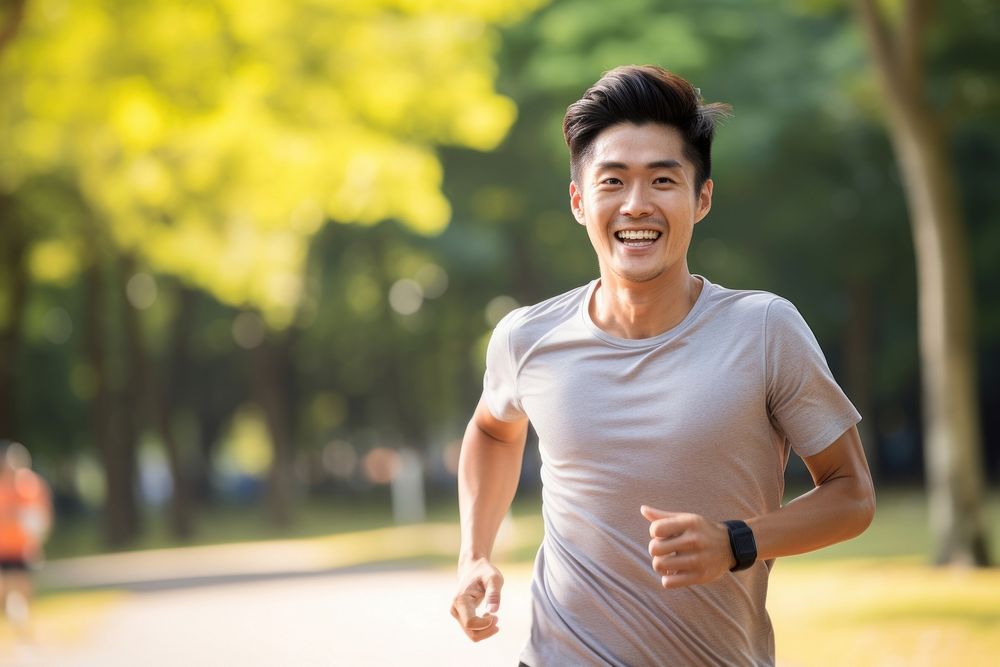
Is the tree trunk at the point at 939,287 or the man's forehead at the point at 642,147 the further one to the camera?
the tree trunk at the point at 939,287

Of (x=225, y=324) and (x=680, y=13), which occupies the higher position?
(x=680, y=13)

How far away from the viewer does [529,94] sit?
114 feet

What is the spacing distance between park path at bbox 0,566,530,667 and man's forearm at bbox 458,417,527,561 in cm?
747

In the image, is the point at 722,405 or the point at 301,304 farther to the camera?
the point at 301,304

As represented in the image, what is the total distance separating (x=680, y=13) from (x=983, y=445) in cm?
1843

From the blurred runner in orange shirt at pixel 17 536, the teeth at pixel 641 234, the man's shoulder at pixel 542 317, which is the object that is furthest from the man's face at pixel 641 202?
the blurred runner in orange shirt at pixel 17 536

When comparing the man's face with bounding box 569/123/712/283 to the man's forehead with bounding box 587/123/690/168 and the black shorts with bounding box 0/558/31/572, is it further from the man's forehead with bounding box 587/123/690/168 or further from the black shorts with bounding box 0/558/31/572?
the black shorts with bounding box 0/558/31/572

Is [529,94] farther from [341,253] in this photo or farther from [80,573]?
[80,573]

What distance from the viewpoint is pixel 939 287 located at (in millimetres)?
17266

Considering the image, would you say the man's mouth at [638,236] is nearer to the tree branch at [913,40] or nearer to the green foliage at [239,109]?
the tree branch at [913,40]

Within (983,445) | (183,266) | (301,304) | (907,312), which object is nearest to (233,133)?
(183,266)

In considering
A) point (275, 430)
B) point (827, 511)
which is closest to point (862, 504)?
→ point (827, 511)

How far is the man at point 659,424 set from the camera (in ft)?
11.3

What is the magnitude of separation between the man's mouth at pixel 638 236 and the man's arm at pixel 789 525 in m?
0.55
